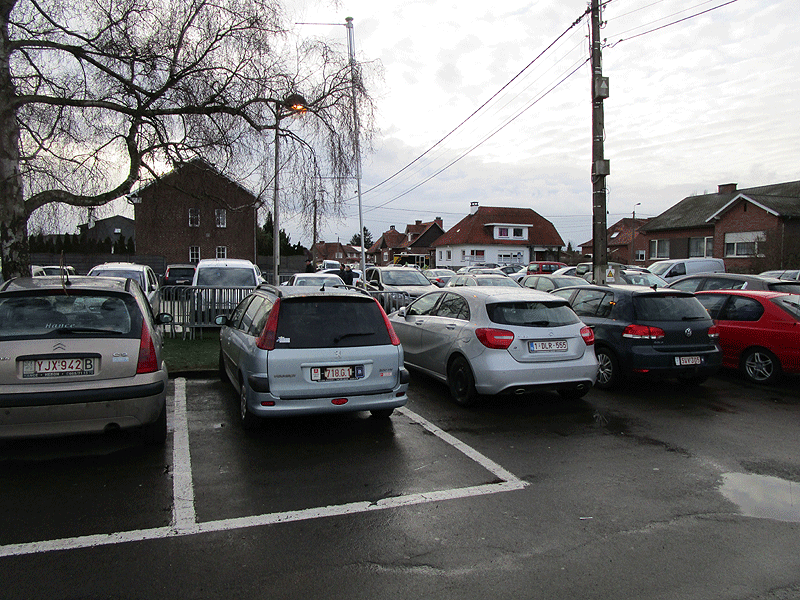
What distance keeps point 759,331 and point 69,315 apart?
30.3ft

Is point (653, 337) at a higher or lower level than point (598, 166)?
lower

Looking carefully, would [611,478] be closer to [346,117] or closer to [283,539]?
[283,539]

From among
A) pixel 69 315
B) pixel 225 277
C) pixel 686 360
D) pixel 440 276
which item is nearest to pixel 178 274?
pixel 440 276

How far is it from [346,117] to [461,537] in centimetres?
915

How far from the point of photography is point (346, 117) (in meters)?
11.2

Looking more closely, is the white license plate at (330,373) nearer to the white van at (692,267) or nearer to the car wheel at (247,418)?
the car wheel at (247,418)

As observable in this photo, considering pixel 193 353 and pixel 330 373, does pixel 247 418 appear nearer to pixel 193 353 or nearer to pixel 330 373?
pixel 330 373

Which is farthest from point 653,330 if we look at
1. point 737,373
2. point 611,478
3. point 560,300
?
point 611,478

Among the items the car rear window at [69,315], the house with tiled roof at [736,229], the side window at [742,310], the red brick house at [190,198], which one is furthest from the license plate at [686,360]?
the house with tiled roof at [736,229]

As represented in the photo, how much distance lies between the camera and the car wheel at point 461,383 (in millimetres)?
7102

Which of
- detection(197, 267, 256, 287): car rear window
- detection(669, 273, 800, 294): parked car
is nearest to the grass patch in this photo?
detection(197, 267, 256, 287): car rear window

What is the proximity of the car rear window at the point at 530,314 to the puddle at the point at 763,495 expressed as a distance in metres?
2.70

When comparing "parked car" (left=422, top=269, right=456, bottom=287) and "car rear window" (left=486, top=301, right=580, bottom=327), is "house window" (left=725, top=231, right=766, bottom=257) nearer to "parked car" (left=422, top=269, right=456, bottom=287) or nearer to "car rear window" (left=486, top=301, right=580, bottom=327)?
"parked car" (left=422, top=269, right=456, bottom=287)

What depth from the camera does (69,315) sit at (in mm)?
5035
